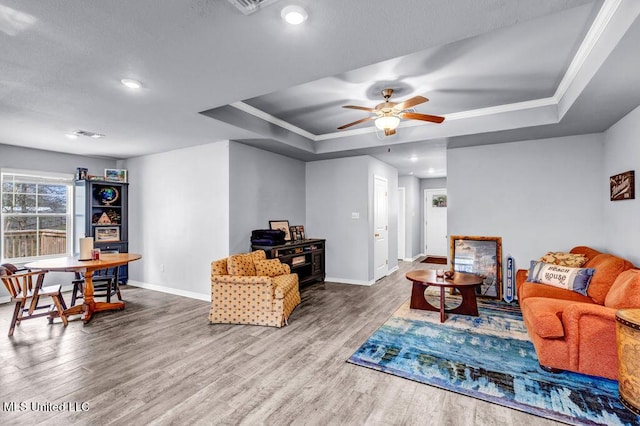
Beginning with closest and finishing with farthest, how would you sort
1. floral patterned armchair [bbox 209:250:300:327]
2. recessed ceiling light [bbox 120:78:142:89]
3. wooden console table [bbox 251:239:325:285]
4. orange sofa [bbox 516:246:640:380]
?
orange sofa [bbox 516:246:640:380], recessed ceiling light [bbox 120:78:142:89], floral patterned armchair [bbox 209:250:300:327], wooden console table [bbox 251:239:325:285]

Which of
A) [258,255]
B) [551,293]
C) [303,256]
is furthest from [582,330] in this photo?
[303,256]

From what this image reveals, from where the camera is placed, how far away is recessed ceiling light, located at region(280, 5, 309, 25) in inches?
67.7

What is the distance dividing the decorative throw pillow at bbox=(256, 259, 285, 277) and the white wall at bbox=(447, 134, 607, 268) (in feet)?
9.56

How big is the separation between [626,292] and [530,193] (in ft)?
7.96

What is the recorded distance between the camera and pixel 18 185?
5.12 metres

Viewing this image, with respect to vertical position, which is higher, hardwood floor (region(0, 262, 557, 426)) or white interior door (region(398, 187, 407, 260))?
white interior door (region(398, 187, 407, 260))

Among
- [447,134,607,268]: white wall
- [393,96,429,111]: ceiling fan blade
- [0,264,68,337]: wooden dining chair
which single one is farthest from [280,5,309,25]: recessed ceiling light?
[447,134,607,268]: white wall

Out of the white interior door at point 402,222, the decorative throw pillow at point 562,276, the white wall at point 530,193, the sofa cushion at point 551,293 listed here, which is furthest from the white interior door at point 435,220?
the sofa cushion at point 551,293

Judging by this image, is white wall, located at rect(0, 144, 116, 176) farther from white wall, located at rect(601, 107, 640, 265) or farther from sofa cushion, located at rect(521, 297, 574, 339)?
white wall, located at rect(601, 107, 640, 265)

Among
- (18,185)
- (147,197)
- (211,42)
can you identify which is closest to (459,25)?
(211,42)

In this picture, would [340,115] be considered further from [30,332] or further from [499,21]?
[30,332]

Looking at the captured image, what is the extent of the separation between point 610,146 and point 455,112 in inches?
76.5

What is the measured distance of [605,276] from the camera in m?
3.07

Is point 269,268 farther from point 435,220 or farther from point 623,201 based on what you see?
point 435,220
